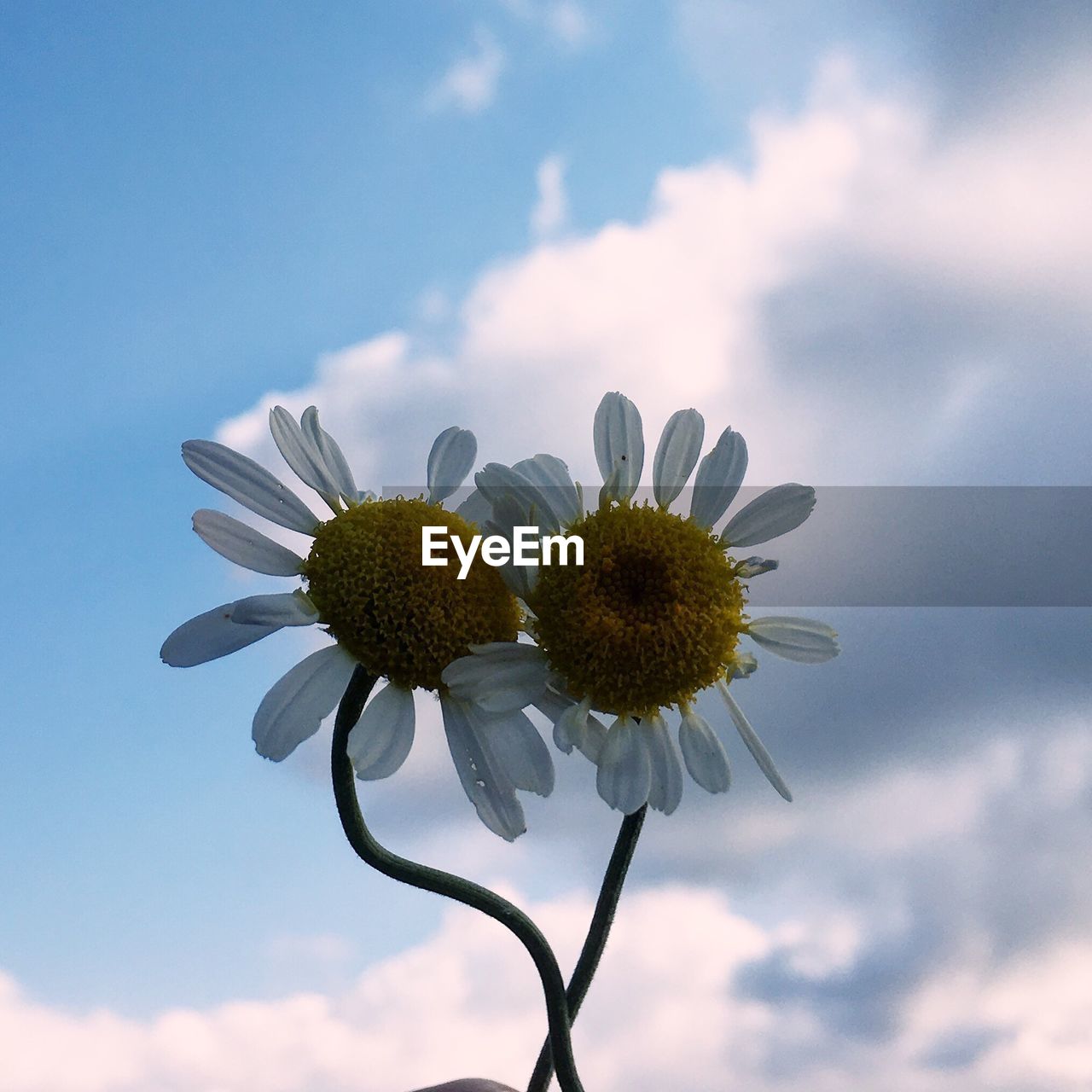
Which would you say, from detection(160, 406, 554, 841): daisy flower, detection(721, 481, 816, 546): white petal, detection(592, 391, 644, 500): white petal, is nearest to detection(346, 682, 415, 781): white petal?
detection(160, 406, 554, 841): daisy flower

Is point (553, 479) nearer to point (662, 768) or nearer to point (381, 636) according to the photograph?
point (381, 636)

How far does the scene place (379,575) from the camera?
5.67 ft

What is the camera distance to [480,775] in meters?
1.71

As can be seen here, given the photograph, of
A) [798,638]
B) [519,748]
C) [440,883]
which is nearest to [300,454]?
[519,748]

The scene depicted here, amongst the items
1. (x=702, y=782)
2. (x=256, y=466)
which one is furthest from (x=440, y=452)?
(x=702, y=782)

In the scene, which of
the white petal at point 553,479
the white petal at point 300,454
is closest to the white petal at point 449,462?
the white petal at point 300,454

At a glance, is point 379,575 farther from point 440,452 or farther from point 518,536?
point 440,452

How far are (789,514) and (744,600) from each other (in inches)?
6.5

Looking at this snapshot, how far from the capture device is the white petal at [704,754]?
1691 millimetres

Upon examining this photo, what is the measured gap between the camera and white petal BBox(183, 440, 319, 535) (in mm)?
1854

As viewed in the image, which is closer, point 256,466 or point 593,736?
point 593,736

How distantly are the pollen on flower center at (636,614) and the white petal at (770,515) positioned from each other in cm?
9

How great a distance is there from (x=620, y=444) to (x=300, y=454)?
1.80 ft

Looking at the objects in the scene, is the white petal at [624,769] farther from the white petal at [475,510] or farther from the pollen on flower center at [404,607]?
the white petal at [475,510]
